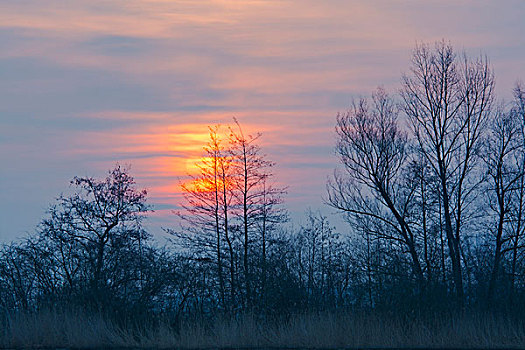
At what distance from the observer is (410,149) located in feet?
117

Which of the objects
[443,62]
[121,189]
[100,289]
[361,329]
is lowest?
[361,329]

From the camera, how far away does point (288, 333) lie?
682 inches

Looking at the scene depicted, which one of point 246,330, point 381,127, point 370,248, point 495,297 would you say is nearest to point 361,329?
point 246,330

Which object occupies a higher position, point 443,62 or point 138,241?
point 443,62

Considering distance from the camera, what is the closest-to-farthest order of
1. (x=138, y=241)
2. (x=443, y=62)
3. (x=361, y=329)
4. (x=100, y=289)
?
(x=361, y=329)
(x=100, y=289)
(x=138, y=241)
(x=443, y=62)

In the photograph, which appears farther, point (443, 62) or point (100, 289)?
point (443, 62)

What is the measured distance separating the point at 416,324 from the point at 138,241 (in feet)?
46.8

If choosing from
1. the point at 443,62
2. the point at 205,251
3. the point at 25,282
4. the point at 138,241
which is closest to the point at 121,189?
the point at 138,241

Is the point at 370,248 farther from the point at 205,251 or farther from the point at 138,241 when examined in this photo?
the point at 138,241

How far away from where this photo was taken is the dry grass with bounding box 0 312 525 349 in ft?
55.6

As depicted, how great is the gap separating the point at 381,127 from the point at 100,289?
68.1ft

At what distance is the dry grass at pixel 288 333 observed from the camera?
1694 cm

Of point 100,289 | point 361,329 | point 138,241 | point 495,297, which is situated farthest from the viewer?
point 138,241

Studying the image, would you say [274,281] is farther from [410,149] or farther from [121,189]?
[410,149]
